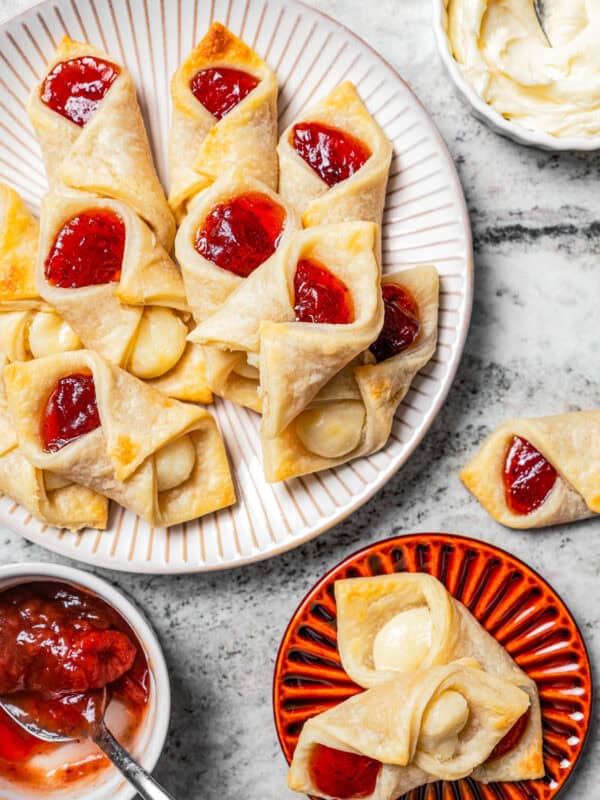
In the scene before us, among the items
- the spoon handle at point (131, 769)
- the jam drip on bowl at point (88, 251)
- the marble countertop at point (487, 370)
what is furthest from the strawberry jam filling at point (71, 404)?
the spoon handle at point (131, 769)

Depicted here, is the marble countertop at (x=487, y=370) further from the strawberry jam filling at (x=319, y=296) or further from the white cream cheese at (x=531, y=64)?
the strawberry jam filling at (x=319, y=296)

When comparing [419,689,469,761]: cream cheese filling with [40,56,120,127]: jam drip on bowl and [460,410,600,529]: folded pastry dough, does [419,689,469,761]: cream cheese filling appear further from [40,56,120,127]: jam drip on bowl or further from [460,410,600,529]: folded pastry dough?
[40,56,120,127]: jam drip on bowl

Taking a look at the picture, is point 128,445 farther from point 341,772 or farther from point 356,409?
point 341,772

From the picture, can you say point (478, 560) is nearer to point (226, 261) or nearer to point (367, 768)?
point (367, 768)

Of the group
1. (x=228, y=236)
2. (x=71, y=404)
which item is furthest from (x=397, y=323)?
(x=71, y=404)

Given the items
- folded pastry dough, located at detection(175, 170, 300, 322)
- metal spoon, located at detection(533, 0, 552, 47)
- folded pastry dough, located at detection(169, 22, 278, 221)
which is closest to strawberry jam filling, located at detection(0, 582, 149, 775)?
folded pastry dough, located at detection(175, 170, 300, 322)

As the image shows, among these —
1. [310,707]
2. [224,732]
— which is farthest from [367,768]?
[224,732]
